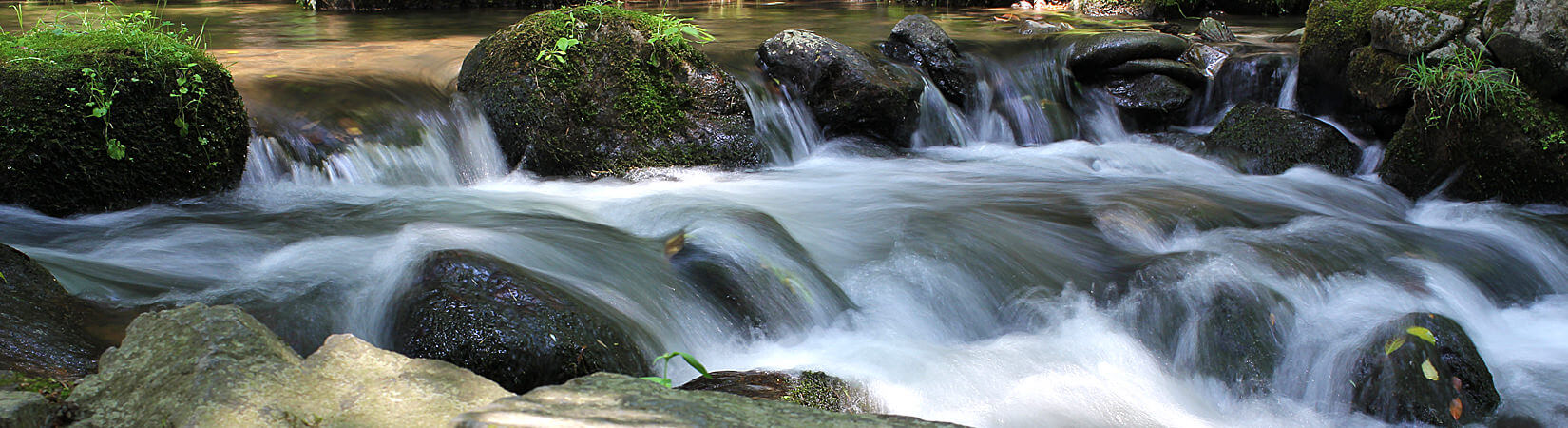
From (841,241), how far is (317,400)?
3.38 metres

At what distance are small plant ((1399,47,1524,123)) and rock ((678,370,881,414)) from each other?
449cm

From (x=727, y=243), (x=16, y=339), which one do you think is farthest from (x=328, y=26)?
(x=16, y=339)

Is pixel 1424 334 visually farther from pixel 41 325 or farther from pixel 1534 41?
pixel 41 325

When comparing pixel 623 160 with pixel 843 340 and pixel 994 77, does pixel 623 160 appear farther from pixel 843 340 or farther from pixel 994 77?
pixel 994 77

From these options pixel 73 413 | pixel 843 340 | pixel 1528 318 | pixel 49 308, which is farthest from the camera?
pixel 1528 318

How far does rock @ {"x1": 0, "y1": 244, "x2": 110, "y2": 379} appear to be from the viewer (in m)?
2.54

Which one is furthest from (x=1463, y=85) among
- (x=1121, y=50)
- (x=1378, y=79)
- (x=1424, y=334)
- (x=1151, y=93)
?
(x=1121, y=50)

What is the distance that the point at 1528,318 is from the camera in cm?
458

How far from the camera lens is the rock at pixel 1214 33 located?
923 centimetres

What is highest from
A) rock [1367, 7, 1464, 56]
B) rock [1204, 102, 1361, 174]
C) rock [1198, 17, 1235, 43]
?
rock [1367, 7, 1464, 56]

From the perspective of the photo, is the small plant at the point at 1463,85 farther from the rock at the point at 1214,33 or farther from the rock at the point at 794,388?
the rock at the point at 794,388

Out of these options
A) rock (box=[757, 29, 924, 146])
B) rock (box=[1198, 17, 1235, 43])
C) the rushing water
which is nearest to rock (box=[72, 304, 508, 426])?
the rushing water

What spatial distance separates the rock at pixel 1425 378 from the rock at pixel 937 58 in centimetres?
453

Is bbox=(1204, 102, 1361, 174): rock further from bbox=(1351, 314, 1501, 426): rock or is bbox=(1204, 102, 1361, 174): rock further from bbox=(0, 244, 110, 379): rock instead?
bbox=(0, 244, 110, 379): rock
